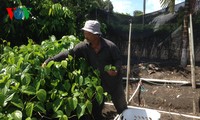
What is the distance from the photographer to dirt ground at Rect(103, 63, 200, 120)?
5.13 m

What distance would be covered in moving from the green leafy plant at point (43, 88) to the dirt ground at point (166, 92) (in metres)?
1.87

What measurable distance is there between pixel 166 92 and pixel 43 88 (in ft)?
12.7

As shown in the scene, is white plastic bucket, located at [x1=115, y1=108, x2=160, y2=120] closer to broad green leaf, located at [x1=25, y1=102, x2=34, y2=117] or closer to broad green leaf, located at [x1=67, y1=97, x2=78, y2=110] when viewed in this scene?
broad green leaf, located at [x1=67, y1=97, x2=78, y2=110]

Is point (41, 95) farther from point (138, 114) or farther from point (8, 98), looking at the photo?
point (138, 114)

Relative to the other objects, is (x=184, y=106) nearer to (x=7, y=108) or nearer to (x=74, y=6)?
(x=74, y=6)

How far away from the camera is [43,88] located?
2510mm

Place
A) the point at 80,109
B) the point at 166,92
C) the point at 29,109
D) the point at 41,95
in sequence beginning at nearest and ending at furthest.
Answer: the point at 29,109 → the point at 41,95 → the point at 80,109 → the point at 166,92

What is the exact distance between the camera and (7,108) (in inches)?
85.3

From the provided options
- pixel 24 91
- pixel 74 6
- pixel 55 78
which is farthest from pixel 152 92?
pixel 24 91

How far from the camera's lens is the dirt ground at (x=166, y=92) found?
5129mm

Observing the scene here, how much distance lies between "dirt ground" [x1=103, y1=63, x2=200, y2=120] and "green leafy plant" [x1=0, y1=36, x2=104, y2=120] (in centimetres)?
187

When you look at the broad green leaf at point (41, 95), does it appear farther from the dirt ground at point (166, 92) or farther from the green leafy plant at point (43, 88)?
the dirt ground at point (166, 92)

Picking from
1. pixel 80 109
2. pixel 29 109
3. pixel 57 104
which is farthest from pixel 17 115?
pixel 80 109

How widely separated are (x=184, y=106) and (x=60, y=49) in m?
3.16
